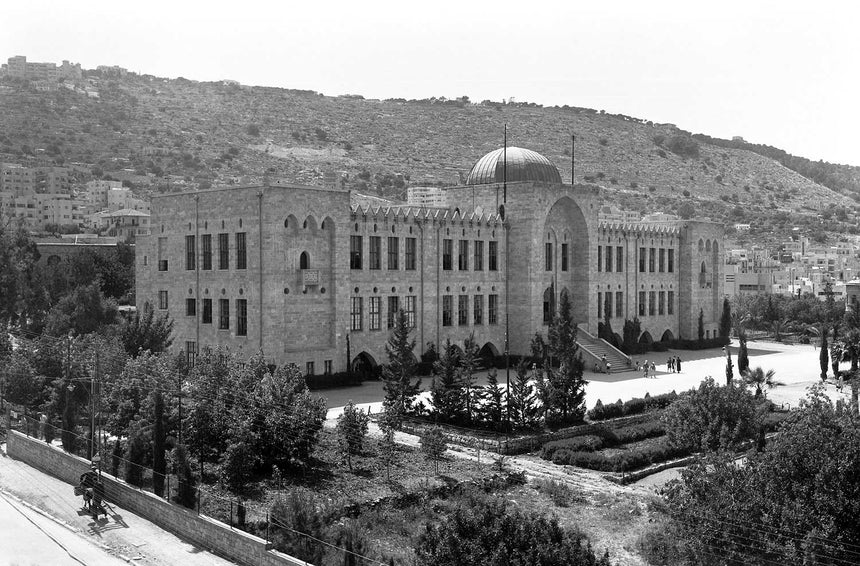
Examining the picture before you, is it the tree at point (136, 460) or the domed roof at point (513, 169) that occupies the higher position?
the domed roof at point (513, 169)

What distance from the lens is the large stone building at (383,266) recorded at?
41.9m

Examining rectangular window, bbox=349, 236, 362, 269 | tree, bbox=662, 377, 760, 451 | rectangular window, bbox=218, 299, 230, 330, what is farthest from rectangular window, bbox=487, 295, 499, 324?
tree, bbox=662, 377, 760, 451

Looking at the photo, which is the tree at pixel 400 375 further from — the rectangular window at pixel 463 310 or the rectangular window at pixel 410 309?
the rectangular window at pixel 463 310

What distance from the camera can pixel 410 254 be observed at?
4819 cm

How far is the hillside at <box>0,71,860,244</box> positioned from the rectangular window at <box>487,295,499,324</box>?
7793 centimetres

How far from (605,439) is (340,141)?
417 feet

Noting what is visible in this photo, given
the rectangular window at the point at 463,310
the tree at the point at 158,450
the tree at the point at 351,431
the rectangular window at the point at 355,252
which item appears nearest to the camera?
the tree at the point at 158,450

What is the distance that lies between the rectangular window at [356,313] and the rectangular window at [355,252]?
68.1 inches

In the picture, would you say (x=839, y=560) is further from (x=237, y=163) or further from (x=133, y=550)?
(x=237, y=163)

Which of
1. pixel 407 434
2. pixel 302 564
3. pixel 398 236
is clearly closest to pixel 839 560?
pixel 302 564

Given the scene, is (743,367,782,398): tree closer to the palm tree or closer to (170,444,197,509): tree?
the palm tree

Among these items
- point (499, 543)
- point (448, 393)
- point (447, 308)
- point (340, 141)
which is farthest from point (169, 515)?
point (340, 141)

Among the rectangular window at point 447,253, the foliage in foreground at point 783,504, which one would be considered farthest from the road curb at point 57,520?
the rectangular window at point 447,253

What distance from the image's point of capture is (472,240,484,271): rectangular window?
52.0 metres
